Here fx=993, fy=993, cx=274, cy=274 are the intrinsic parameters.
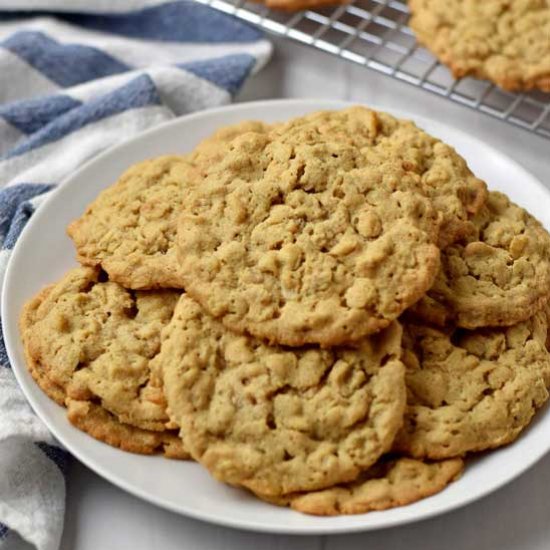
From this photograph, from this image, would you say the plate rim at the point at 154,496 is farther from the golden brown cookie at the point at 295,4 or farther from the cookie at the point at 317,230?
the golden brown cookie at the point at 295,4

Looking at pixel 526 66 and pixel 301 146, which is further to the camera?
pixel 526 66

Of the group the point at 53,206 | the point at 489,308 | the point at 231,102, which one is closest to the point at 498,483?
the point at 489,308

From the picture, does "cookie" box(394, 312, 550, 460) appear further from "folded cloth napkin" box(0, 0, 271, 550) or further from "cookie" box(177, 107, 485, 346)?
"folded cloth napkin" box(0, 0, 271, 550)

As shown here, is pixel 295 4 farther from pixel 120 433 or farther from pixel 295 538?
pixel 295 538

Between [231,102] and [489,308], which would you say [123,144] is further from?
[489,308]

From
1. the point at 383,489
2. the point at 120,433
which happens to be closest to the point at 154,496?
the point at 120,433

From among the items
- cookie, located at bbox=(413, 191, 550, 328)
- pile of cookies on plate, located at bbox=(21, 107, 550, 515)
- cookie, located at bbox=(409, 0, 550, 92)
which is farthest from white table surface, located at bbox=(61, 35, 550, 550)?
cookie, located at bbox=(409, 0, 550, 92)

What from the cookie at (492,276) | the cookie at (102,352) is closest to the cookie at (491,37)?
the cookie at (492,276)
